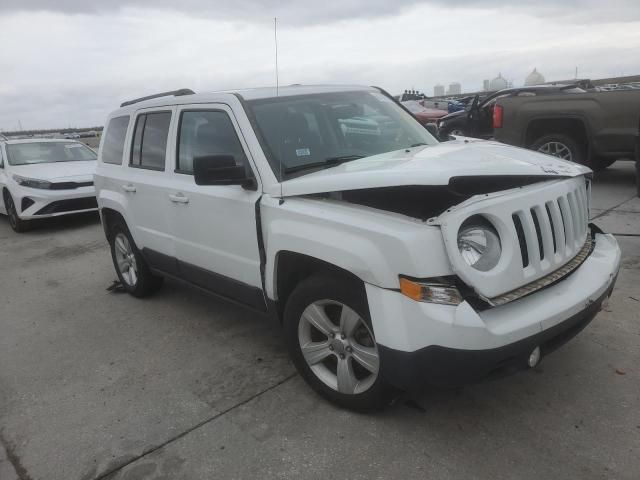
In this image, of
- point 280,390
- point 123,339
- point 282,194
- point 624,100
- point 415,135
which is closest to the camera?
point 282,194

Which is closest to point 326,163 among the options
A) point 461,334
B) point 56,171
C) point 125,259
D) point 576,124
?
point 461,334

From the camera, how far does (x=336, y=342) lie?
2.91 meters

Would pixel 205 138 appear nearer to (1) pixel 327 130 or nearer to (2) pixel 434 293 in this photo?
(1) pixel 327 130

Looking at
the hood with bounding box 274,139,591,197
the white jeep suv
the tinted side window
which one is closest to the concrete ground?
the white jeep suv

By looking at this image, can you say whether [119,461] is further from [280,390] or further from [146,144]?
[146,144]

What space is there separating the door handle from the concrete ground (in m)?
1.10

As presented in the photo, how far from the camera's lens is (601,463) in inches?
96.3

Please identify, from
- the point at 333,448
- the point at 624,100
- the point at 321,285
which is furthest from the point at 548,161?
the point at 624,100

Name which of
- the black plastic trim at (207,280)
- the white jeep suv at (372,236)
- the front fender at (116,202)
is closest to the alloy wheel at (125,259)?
the front fender at (116,202)

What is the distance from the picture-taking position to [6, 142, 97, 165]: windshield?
975 centimetres

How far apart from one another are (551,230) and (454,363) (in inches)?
36.3

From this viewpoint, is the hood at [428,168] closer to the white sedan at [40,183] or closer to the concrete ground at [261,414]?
the concrete ground at [261,414]

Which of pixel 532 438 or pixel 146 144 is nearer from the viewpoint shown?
pixel 532 438

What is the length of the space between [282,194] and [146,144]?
1.99 meters
